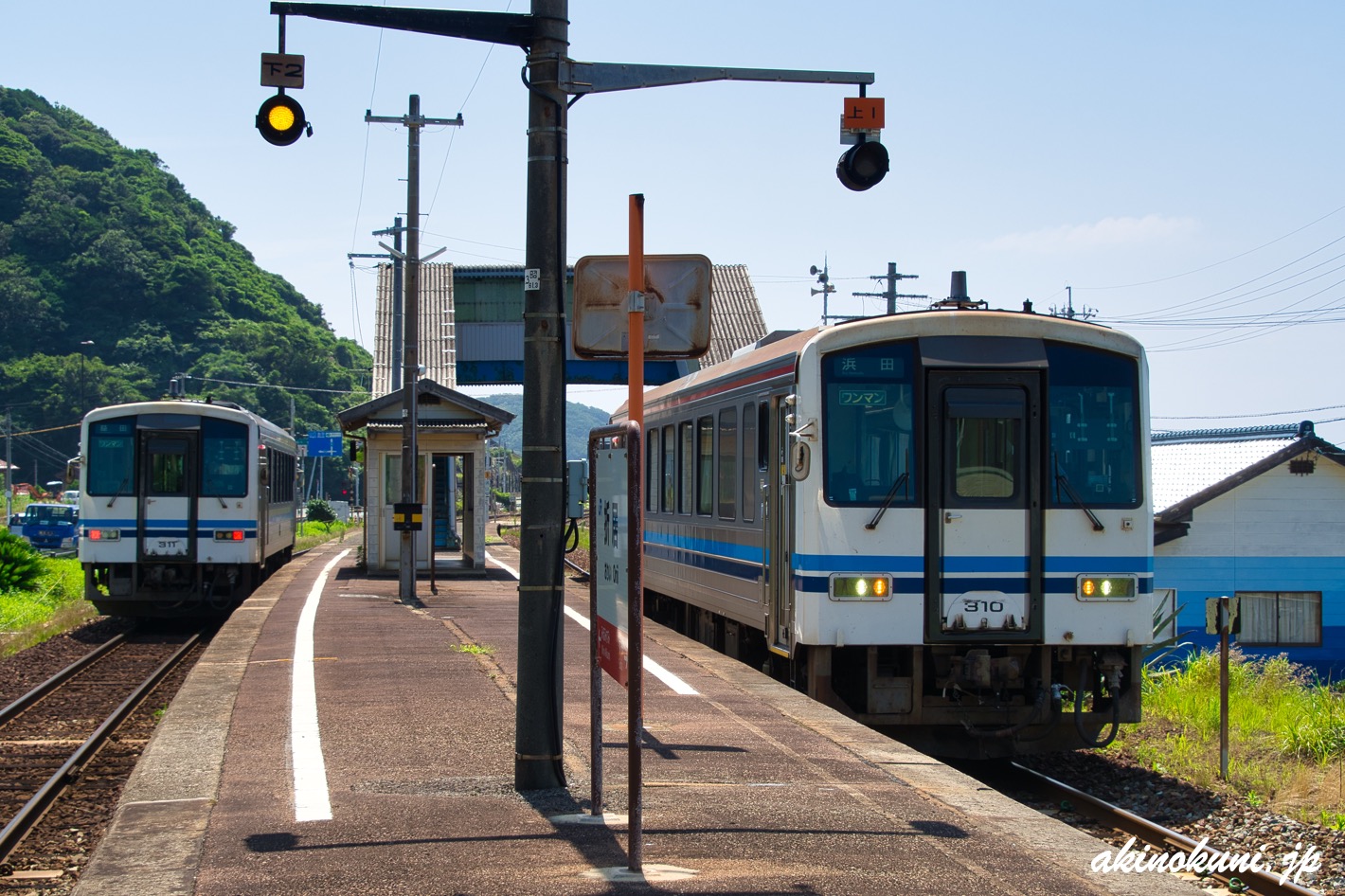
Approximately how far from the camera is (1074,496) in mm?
10039

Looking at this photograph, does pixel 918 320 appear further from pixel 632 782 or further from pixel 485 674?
pixel 632 782

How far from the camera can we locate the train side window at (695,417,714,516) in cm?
1369

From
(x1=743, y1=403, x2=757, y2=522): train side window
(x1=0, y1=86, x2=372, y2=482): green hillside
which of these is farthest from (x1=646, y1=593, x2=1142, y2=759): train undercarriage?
(x1=0, y1=86, x2=372, y2=482): green hillside

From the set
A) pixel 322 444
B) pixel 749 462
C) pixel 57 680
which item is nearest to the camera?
pixel 749 462

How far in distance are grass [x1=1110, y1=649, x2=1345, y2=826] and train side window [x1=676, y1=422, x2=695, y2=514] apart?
4.87 m

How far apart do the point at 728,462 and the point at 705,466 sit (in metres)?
1.10

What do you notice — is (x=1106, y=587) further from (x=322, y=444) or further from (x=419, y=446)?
(x=322, y=444)

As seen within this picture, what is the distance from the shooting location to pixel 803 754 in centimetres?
852

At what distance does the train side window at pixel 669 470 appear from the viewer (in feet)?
51.2

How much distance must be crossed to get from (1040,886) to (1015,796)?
4412mm

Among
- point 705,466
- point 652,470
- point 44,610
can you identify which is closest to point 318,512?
point 44,610

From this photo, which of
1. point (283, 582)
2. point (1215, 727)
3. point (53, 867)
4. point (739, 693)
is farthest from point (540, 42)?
point (283, 582)

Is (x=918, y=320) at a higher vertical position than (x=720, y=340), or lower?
lower

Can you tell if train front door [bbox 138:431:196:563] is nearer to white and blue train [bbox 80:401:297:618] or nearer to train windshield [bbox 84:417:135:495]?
white and blue train [bbox 80:401:297:618]
